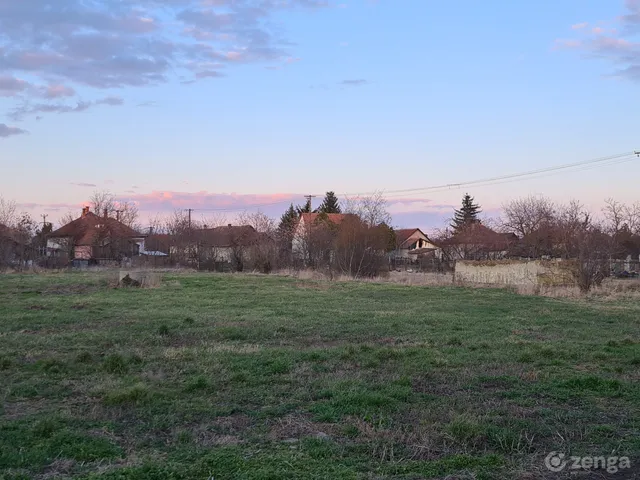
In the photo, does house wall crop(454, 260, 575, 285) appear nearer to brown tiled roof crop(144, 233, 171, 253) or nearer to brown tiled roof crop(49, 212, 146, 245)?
→ brown tiled roof crop(144, 233, 171, 253)

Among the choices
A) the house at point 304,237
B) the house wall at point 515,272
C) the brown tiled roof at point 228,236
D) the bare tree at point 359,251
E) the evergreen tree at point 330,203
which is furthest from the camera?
the evergreen tree at point 330,203

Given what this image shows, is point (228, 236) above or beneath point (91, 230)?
beneath

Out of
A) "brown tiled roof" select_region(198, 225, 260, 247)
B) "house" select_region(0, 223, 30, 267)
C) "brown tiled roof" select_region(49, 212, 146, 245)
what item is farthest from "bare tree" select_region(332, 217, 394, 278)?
"brown tiled roof" select_region(49, 212, 146, 245)

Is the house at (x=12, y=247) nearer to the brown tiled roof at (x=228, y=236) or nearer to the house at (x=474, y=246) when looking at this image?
the brown tiled roof at (x=228, y=236)

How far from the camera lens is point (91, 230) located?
6050 centimetres

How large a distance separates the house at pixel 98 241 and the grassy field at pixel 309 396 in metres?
42.5

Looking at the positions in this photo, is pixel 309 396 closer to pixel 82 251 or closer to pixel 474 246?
pixel 474 246

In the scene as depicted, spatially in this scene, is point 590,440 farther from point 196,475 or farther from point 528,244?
point 528,244

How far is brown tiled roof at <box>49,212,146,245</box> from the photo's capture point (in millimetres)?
56906

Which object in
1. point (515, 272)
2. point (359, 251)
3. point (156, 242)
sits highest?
point (156, 242)

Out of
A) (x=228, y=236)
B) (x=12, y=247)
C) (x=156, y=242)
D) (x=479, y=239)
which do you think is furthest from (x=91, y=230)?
(x=479, y=239)

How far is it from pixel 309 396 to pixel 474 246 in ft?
131

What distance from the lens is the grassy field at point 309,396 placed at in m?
4.38

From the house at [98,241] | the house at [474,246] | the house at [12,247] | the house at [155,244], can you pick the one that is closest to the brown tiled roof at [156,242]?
the house at [155,244]
